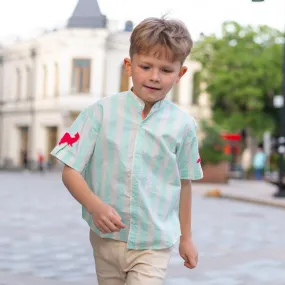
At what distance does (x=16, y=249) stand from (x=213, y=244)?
2577 millimetres

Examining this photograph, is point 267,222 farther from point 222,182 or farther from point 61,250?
point 222,182

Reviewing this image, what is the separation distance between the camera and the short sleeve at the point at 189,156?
2971 mm

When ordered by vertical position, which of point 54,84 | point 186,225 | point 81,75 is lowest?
point 54,84

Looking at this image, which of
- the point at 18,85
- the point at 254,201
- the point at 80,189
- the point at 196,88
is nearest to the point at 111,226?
the point at 80,189

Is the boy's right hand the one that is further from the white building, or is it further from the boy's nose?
the white building

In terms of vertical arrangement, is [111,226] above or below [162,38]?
below

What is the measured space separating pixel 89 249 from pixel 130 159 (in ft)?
18.0

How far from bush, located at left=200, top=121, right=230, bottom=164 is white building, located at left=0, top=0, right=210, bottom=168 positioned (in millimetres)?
12703

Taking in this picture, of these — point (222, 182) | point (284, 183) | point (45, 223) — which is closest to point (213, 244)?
point (45, 223)

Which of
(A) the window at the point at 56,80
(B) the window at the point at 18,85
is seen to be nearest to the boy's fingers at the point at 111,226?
(A) the window at the point at 56,80

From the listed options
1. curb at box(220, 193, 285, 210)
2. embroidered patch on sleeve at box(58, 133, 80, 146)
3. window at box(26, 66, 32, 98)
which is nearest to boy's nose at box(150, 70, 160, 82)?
embroidered patch on sleeve at box(58, 133, 80, 146)

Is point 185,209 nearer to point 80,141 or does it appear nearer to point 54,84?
point 80,141

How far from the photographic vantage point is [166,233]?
2889 mm

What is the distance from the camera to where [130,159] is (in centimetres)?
282
